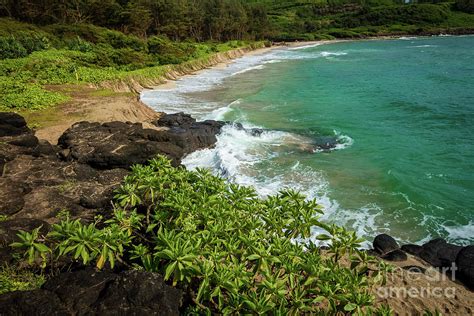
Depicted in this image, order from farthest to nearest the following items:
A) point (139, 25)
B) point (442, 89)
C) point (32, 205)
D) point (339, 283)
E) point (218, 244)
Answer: point (139, 25), point (442, 89), point (32, 205), point (218, 244), point (339, 283)

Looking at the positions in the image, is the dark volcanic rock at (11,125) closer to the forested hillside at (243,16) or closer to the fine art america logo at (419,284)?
the fine art america logo at (419,284)

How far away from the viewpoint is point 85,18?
6209 cm

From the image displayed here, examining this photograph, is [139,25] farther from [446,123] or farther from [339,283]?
[339,283]

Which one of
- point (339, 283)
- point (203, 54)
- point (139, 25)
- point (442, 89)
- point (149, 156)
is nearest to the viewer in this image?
point (339, 283)

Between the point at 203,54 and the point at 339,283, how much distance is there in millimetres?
58313

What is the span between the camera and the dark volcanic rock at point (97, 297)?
16.5 ft

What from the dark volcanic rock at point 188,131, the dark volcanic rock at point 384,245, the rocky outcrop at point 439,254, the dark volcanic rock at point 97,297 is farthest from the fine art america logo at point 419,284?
the dark volcanic rock at point 188,131

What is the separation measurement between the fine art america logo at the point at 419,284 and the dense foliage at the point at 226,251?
69 centimetres

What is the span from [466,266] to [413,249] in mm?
1532

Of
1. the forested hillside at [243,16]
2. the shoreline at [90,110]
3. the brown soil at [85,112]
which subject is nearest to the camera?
the brown soil at [85,112]

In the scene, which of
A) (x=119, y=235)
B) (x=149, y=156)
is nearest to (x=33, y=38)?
(x=149, y=156)

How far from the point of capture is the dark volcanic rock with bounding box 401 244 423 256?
10097 millimetres

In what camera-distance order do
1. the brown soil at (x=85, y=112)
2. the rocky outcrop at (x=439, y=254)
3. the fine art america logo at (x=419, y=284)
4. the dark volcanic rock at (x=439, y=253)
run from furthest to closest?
the brown soil at (x=85, y=112) < the dark volcanic rock at (x=439, y=253) < the rocky outcrop at (x=439, y=254) < the fine art america logo at (x=419, y=284)

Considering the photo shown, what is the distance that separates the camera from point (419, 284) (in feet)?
27.1
